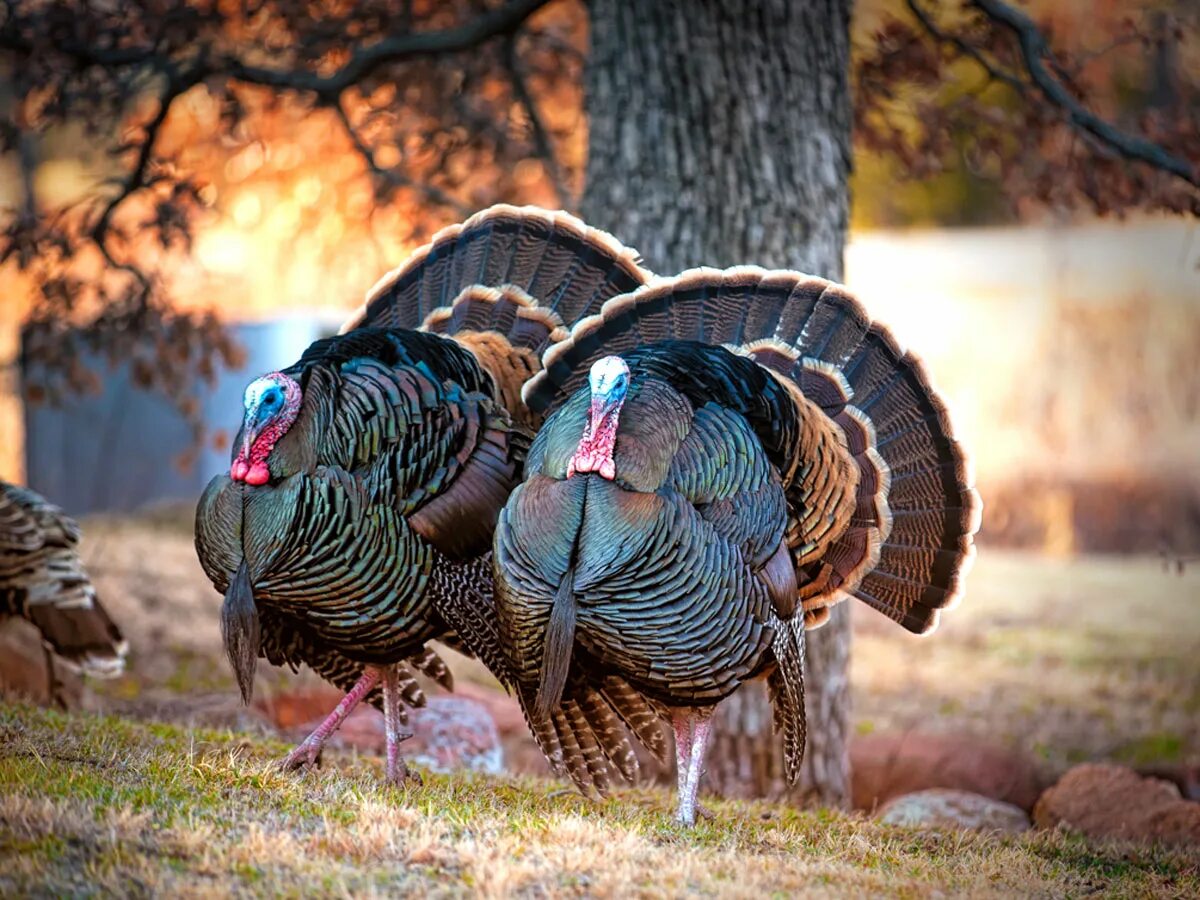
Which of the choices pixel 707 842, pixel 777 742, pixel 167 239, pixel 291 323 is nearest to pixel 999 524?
pixel 291 323

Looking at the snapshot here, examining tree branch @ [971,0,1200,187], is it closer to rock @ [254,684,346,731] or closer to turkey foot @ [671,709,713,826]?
turkey foot @ [671,709,713,826]

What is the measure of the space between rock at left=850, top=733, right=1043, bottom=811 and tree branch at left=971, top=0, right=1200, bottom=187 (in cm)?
286

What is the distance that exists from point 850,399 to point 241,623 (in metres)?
2.13

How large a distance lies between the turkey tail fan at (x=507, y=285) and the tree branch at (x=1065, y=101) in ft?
7.56

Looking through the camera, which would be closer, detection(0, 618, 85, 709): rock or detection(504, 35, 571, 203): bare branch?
detection(0, 618, 85, 709): rock

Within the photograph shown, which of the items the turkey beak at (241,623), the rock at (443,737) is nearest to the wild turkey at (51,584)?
the rock at (443,737)

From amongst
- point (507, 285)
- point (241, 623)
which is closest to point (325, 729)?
point (241, 623)

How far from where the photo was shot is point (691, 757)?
4.42 metres

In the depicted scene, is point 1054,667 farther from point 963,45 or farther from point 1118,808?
point 963,45

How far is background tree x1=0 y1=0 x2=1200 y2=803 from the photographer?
19.6 feet

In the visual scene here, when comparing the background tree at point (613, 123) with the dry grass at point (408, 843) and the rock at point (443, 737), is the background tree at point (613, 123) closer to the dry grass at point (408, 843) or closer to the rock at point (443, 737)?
the rock at point (443, 737)

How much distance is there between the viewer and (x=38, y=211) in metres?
7.11

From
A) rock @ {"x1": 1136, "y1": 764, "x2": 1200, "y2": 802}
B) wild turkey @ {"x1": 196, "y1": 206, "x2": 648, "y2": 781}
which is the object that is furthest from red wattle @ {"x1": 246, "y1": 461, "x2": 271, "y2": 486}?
rock @ {"x1": 1136, "y1": 764, "x2": 1200, "y2": 802}

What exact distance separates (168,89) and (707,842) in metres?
4.57
